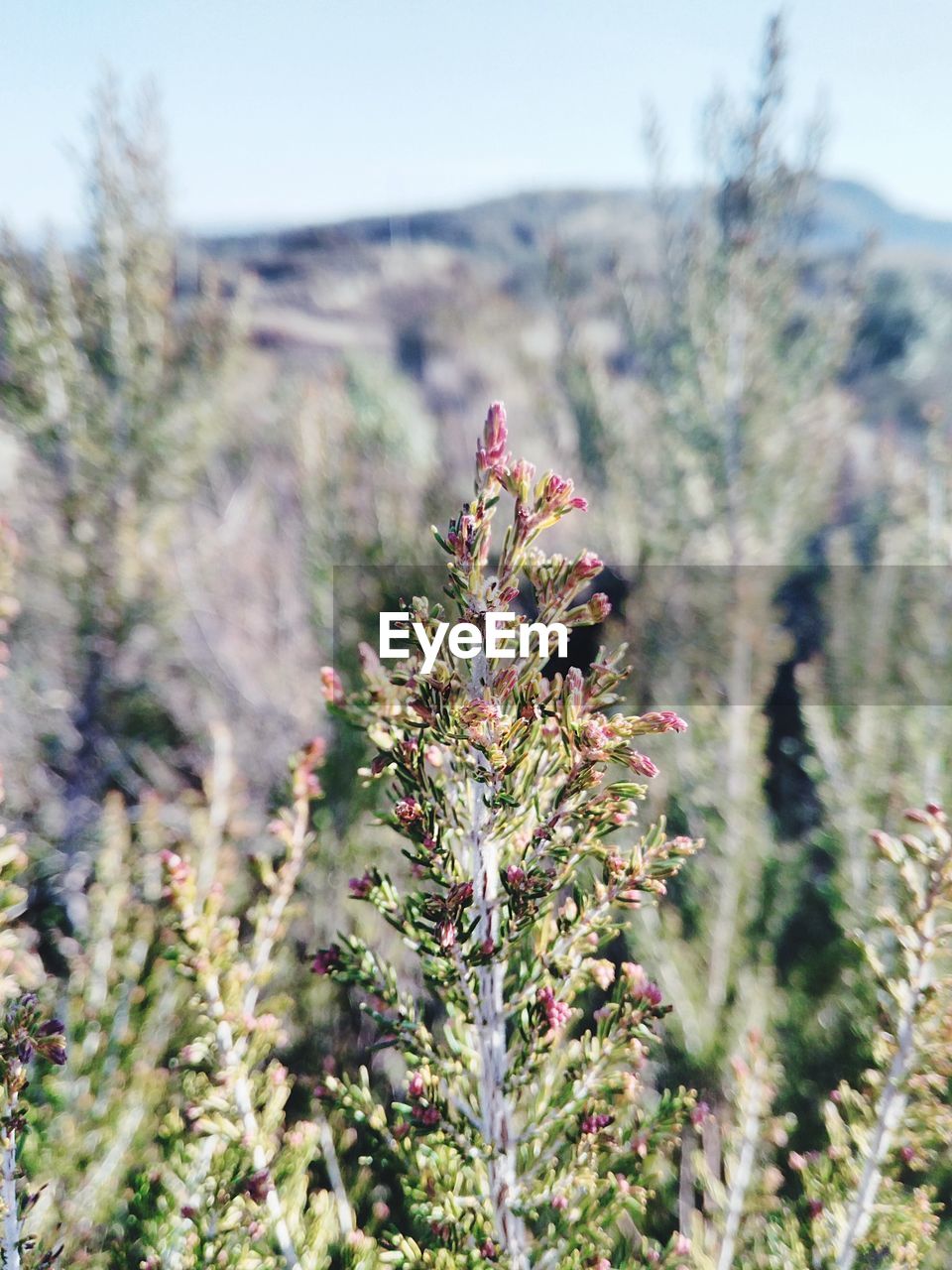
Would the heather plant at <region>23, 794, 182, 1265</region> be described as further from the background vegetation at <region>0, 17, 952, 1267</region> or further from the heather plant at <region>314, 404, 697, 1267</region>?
the heather plant at <region>314, 404, 697, 1267</region>

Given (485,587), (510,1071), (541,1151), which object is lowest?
(541,1151)

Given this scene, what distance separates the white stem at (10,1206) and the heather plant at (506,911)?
0.60m

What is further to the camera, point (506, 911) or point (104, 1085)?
point (104, 1085)

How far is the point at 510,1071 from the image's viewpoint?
60.4 inches

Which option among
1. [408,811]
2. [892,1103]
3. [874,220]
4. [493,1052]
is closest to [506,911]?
[493,1052]

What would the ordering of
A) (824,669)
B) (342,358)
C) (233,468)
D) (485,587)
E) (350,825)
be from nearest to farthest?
(485,587), (350,825), (824,669), (233,468), (342,358)

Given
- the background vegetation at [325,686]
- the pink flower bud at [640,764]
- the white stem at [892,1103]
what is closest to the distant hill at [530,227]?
the background vegetation at [325,686]

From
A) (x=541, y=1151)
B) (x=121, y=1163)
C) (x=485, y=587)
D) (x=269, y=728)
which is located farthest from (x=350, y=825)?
(x=485, y=587)

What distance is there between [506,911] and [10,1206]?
1078 mm

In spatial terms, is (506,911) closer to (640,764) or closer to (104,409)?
(640,764)

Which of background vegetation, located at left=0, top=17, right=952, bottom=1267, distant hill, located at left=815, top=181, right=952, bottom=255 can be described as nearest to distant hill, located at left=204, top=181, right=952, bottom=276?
distant hill, located at left=815, top=181, right=952, bottom=255

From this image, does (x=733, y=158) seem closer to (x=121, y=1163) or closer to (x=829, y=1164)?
(x=829, y=1164)

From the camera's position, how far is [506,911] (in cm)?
168

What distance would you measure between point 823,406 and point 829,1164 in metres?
6.44
